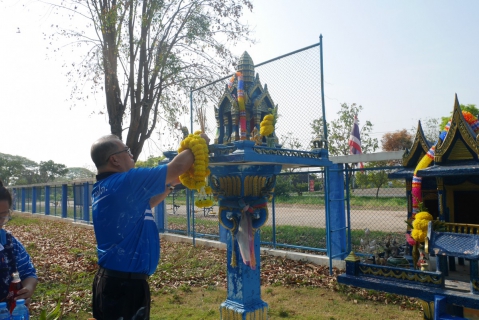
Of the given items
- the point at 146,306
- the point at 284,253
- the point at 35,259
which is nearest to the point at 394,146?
the point at 284,253

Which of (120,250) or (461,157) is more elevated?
(461,157)

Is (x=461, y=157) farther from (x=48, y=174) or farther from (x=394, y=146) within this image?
(x=48, y=174)

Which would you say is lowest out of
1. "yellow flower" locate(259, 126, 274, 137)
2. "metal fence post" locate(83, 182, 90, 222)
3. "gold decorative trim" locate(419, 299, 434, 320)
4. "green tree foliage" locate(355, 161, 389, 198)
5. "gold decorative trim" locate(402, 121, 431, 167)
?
"gold decorative trim" locate(419, 299, 434, 320)

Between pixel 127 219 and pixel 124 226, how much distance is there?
0.05m

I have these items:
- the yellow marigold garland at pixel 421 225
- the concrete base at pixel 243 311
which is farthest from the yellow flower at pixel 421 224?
the concrete base at pixel 243 311

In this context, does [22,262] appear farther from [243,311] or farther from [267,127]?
[267,127]

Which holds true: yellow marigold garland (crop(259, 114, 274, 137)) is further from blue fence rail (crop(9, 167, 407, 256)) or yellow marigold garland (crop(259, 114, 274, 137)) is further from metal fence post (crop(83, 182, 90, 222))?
metal fence post (crop(83, 182, 90, 222))

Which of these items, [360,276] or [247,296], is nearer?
[247,296]

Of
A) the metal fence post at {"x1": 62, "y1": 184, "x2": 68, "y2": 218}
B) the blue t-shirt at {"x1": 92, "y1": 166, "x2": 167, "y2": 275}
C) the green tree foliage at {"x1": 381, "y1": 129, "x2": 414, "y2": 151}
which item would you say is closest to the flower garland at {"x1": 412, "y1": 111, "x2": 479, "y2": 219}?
the blue t-shirt at {"x1": 92, "y1": 166, "x2": 167, "y2": 275}

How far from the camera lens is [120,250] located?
7.82 feet

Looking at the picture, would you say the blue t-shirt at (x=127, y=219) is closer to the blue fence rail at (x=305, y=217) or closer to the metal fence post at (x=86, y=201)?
the blue fence rail at (x=305, y=217)

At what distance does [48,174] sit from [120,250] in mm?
62192

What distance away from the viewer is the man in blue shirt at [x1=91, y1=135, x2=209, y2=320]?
2311 millimetres

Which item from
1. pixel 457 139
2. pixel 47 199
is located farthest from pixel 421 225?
pixel 47 199
